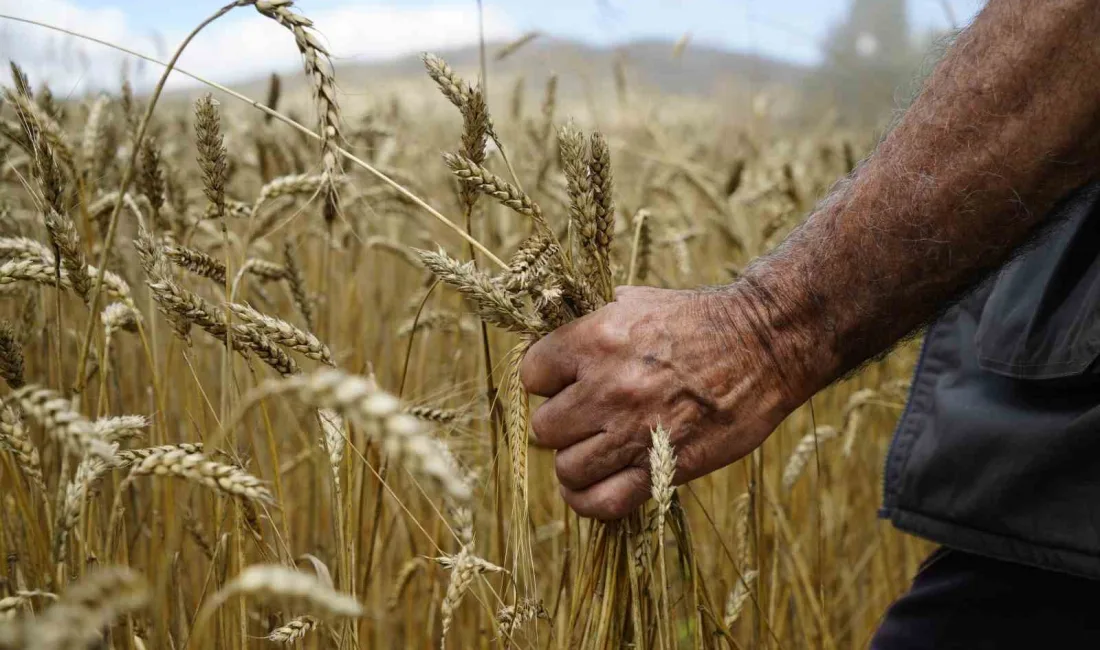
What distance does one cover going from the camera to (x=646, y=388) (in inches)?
39.2

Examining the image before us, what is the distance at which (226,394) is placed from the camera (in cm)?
108

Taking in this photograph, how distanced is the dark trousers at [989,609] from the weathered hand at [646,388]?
59 cm

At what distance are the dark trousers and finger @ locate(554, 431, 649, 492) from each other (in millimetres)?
717

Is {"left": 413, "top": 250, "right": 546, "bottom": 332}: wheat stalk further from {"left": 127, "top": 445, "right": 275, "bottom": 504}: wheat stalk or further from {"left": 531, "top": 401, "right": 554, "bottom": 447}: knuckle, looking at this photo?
{"left": 127, "top": 445, "right": 275, "bottom": 504}: wheat stalk

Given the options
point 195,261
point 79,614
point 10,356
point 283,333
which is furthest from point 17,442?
point 79,614

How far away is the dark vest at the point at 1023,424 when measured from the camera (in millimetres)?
1162

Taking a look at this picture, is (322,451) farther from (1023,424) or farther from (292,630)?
(1023,424)

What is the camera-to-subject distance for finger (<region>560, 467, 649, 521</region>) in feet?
3.34

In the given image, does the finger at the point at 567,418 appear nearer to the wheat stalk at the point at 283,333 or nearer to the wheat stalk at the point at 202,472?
the wheat stalk at the point at 283,333

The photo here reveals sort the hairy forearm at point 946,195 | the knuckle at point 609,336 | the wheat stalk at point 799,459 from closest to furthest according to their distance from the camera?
the hairy forearm at point 946,195, the knuckle at point 609,336, the wheat stalk at point 799,459

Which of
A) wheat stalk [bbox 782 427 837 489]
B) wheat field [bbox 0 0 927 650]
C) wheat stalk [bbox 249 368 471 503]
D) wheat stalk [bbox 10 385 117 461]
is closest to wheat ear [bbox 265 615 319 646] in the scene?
wheat field [bbox 0 0 927 650]

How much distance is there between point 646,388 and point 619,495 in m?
0.14

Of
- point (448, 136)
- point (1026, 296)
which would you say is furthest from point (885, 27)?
point (1026, 296)

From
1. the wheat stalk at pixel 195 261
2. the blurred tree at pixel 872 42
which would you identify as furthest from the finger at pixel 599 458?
the blurred tree at pixel 872 42
